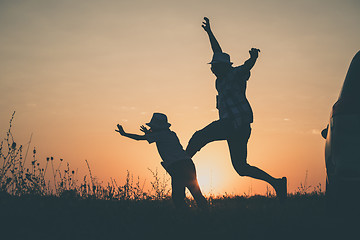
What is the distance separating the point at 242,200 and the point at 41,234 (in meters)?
4.62

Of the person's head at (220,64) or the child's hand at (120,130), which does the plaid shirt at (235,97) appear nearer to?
the person's head at (220,64)

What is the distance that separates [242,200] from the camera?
8.45 m

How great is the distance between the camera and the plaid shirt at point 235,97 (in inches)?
262

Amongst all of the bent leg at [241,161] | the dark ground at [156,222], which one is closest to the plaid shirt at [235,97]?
the bent leg at [241,161]

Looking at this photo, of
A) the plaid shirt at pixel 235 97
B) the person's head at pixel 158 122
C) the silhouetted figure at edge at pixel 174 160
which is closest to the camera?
the silhouetted figure at edge at pixel 174 160

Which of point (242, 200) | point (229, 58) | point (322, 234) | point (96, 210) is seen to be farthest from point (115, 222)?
point (242, 200)

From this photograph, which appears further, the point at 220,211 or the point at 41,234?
the point at 220,211

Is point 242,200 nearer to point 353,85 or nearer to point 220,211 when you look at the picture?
point 220,211

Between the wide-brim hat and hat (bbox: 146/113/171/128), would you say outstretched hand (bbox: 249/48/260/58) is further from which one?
hat (bbox: 146/113/171/128)

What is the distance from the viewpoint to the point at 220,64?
6840mm

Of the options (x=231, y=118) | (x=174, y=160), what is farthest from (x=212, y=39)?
(x=174, y=160)

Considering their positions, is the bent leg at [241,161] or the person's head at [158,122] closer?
the person's head at [158,122]

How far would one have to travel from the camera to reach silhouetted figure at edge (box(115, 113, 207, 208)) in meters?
6.34

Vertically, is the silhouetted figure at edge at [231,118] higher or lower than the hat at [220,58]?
lower
